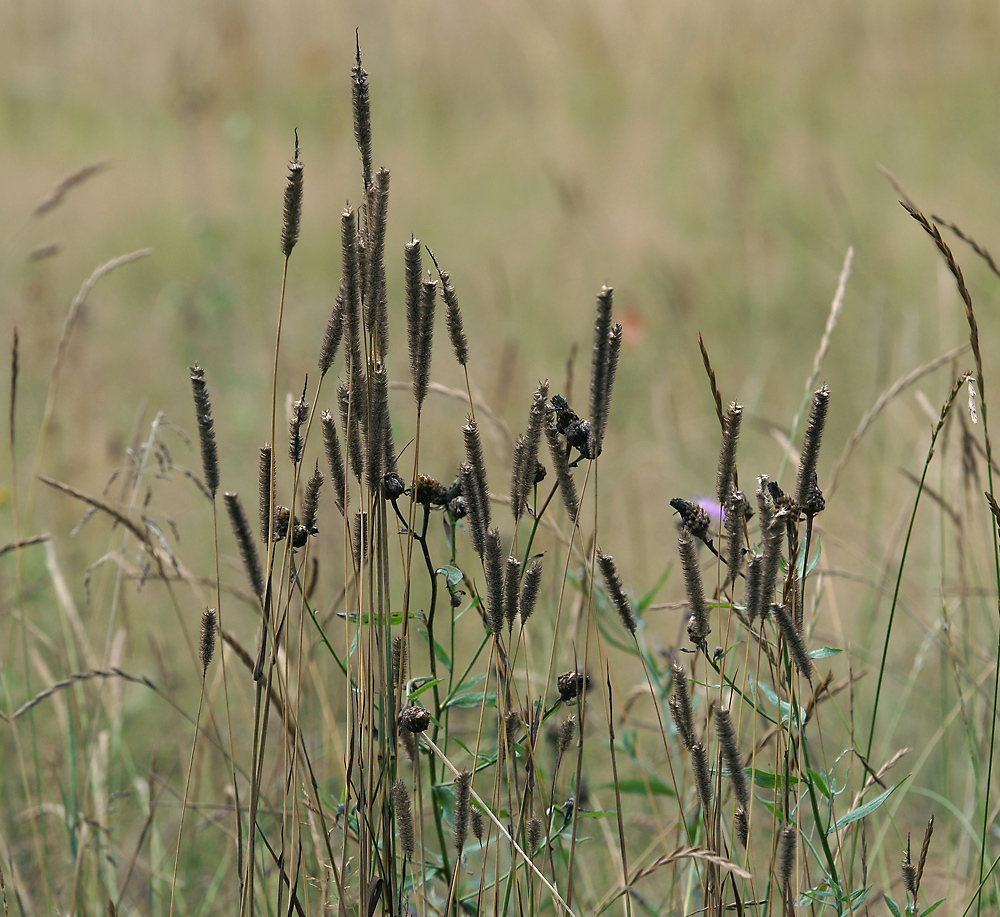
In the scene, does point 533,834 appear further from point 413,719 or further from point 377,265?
point 377,265

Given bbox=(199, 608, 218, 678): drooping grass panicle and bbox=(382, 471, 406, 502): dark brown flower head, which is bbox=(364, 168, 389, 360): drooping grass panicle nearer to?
bbox=(382, 471, 406, 502): dark brown flower head

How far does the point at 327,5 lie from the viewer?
161 inches

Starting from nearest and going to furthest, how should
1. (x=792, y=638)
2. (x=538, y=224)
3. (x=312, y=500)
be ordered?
(x=792, y=638) < (x=312, y=500) < (x=538, y=224)

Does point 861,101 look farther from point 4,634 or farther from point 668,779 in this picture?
point 4,634

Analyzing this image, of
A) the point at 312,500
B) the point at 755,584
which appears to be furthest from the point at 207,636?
the point at 755,584

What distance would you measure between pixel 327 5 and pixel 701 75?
1.56 m

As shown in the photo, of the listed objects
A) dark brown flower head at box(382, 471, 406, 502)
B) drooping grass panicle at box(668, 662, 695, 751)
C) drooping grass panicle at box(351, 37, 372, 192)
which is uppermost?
drooping grass panicle at box(351, 37, 372, 192)

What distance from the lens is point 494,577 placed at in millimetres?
566

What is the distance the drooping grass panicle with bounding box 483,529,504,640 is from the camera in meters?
0.56

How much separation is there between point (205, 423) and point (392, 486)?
0.39 feet

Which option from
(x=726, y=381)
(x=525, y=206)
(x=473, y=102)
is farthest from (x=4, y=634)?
(x=473, y=102)

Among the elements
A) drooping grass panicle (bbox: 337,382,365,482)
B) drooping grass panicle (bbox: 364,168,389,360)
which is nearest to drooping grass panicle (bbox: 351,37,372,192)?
drooping grass panicle (bbox: 364,168,389,360)

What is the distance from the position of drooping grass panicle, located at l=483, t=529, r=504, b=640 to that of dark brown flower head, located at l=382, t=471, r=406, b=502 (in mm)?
69

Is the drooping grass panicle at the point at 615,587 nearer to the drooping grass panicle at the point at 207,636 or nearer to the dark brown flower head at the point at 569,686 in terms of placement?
the dark brown flower head at the point at 569,686
